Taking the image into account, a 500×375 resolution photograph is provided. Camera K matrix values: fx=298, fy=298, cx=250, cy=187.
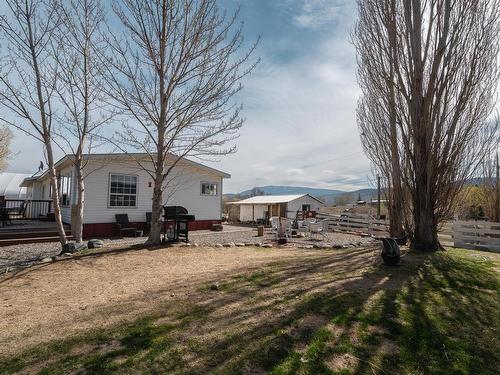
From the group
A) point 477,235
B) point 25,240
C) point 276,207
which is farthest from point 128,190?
point 276,207

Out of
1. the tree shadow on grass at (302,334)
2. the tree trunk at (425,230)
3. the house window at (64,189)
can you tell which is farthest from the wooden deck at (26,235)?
the tree trunk at (425,230)

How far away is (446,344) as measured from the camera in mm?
2795

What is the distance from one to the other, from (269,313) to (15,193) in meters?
38.6

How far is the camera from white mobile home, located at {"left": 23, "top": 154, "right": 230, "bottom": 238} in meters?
12.2

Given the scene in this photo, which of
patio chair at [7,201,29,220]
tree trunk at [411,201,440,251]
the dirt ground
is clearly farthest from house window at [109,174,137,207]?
tree trunk at [411,201,440,251]

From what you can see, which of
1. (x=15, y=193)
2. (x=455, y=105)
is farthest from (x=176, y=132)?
(x=15, y=193)

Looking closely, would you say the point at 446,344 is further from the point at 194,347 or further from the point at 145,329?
the point at 145,329

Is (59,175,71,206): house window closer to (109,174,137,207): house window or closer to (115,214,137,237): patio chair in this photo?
(109,174,137,207): house window

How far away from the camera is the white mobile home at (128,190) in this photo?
12.2 meters

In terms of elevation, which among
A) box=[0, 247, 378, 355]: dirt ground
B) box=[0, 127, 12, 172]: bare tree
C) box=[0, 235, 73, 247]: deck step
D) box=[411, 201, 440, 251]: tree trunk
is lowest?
box=[0, 247, 378, 355]: dirt ground

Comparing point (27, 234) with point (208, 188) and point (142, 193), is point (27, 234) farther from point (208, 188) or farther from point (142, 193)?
point (208, 188)

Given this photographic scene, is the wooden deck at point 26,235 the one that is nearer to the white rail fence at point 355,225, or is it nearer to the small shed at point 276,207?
the white rail fence at point 355,225

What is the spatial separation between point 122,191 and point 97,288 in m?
9.05

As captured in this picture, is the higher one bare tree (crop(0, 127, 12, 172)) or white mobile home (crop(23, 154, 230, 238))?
bare tree (crop(0, 127, 12, 172))
